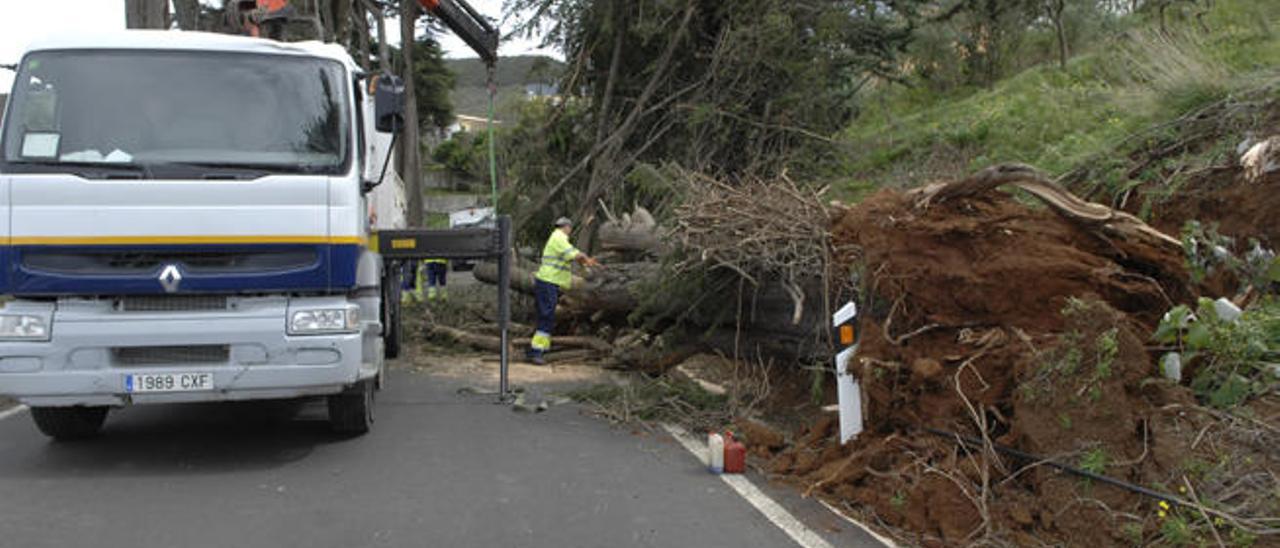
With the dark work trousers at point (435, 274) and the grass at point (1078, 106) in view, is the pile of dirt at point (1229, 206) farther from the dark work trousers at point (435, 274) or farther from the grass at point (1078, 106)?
the dark work trousers at point (435, 274)

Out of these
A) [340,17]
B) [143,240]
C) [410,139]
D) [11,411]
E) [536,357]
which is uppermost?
[340,17]

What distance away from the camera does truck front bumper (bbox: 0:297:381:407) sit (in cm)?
577

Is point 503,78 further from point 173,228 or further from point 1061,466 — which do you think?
point 1061,466

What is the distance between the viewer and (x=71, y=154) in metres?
6.01

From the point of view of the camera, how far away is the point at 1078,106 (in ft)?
47.5

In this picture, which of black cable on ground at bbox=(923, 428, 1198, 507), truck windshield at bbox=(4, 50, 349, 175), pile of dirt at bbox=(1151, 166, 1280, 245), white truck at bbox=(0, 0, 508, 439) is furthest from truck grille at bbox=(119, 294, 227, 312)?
pile of dirt at bbox=(1151, 166, 1280, 245)

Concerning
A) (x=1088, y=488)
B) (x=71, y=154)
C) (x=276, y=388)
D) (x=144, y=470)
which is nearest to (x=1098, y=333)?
(x=1088, y=488)

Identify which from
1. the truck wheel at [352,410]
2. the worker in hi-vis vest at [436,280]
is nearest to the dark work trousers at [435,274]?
the worker in hi-vis vest at [436,280]

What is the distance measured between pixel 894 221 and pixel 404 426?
3.97 m

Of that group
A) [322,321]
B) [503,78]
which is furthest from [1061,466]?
[503,78]

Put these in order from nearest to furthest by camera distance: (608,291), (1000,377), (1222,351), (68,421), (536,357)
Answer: (1222,351)
(1000,377)
(68,421)
(608,291)
(536,357)

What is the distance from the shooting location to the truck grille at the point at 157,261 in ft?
19.2

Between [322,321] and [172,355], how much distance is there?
0.89m

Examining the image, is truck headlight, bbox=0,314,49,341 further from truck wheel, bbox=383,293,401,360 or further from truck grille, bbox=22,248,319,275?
truck wheel, bbox=383,293,401,360
